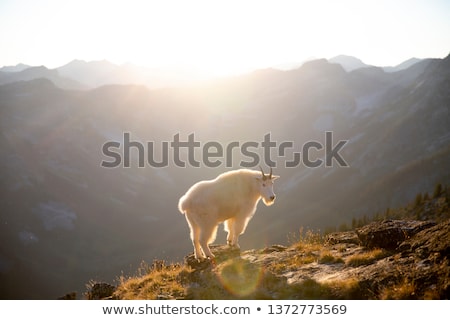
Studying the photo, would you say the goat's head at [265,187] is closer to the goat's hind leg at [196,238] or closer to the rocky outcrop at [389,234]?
the goat's hind leg at [196,238]

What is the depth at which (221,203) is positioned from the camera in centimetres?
1374

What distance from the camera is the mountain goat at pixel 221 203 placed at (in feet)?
43.5

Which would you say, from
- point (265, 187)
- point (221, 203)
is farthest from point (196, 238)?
point (265, 187)

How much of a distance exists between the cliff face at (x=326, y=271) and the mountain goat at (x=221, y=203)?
89 centimetres

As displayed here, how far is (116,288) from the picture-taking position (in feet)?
43.1

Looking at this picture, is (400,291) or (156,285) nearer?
(400,291)

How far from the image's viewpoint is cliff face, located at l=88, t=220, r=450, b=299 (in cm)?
809

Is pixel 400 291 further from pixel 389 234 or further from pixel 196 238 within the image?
pixel 196 238

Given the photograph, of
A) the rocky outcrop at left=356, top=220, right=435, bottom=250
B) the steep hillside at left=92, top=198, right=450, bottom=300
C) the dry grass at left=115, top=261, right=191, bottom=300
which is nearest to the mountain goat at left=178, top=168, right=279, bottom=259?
the steep hillside at left=92, top=198, right=450, bottom=300

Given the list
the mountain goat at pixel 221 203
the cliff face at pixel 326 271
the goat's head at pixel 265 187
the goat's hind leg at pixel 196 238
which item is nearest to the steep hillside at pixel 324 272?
the cliff face at pixel 326 271

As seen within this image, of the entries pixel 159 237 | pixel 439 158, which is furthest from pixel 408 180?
pixel 159 237

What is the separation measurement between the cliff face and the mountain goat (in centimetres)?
89

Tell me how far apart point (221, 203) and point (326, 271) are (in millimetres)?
4798
